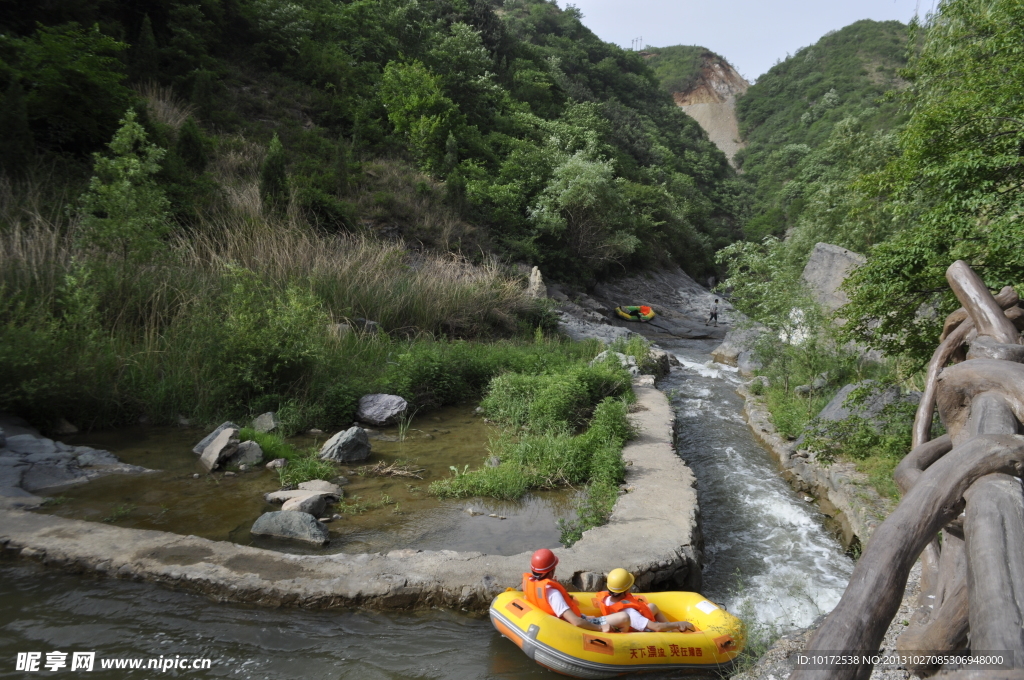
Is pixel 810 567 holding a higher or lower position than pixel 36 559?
higher

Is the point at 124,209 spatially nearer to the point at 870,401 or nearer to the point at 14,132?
the point at 14,132

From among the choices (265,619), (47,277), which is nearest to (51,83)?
(47,277)

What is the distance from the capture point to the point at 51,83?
39.1 feet

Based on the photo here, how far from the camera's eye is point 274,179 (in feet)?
47.2

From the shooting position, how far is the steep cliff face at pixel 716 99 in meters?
87.9

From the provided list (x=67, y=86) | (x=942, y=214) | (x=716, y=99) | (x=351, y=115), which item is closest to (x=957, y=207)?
(x=942, y=214)

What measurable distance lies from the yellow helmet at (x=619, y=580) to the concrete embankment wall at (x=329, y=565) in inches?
18.9

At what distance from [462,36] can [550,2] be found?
4524 centimetres

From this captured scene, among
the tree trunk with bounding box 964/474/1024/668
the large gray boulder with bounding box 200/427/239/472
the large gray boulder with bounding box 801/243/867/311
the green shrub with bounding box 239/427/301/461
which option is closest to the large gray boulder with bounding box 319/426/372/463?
the green shrub with bounding box 239/427/301/461

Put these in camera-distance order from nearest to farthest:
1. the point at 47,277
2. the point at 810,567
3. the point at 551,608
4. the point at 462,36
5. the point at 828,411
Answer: the point at 551,608 → the point at 810,567 → the point at 47,277 → the point at 828,411 → the point at 462,36

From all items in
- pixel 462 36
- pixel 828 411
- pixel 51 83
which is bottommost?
pixel 828 411

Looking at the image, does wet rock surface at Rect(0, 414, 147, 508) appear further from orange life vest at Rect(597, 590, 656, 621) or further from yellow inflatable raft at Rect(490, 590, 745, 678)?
orange life vest at Rect(597, 590, 656, 621)

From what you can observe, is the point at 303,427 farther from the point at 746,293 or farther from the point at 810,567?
the point at 746,293
